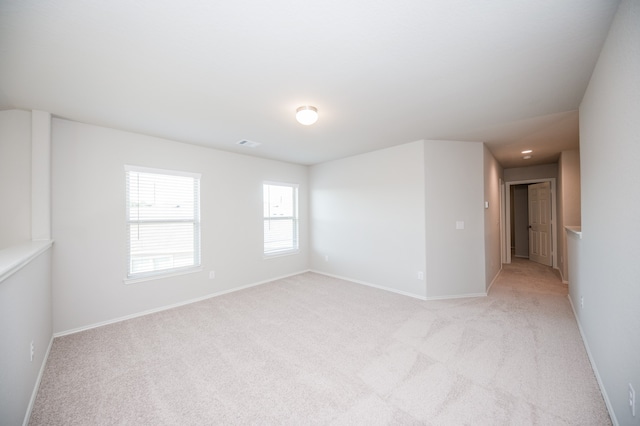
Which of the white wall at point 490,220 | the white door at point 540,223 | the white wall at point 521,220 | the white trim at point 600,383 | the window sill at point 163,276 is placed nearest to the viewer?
the white trim at point 600,383

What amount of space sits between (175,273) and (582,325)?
16.8 ft

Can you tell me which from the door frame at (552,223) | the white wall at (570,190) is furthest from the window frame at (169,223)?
the door frame at (552,223)

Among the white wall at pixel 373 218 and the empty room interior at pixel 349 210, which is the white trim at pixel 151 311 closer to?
the empty room interior at pixel 349 210

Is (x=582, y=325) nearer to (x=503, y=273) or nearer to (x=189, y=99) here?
(x=503, y=273)

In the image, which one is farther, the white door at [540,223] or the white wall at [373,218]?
the white door at [540,223]

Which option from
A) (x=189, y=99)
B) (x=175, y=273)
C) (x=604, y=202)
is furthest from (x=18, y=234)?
(x=604, y=202)

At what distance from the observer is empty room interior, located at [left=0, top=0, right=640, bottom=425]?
58.2 inches

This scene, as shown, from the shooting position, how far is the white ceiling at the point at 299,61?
4.56 ft

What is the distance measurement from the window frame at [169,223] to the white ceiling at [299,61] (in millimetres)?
633

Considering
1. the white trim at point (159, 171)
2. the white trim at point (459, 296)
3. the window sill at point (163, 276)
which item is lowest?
the white trim at point (459, 296)

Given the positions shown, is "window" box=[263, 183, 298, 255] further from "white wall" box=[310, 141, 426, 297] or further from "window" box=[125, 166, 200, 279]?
"window" box=[125, 166, 200, 279]

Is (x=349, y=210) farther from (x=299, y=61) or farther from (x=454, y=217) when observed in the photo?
(x=299, y=61)

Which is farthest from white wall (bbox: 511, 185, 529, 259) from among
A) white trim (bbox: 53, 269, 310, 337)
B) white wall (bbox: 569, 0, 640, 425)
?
white trim (bbox: 53, 269, 310, 337)

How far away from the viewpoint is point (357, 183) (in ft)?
15.7
